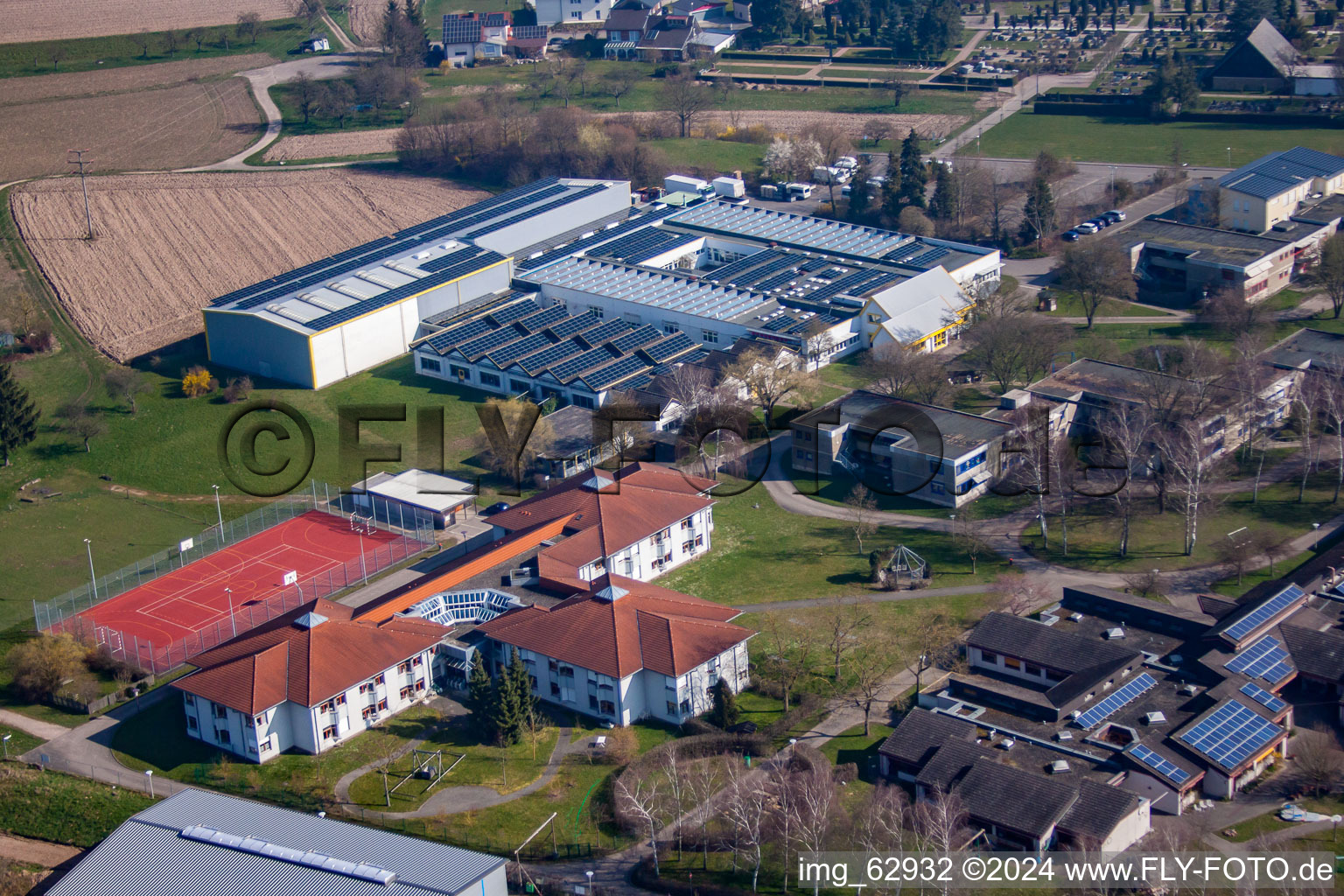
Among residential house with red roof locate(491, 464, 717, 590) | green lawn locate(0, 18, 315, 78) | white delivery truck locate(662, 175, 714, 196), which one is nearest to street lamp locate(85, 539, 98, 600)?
residential house with red roof locate(491, 464, 717, 590)

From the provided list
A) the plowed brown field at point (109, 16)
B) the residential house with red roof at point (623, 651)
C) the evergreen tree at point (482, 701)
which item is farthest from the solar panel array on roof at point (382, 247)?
the plowed brown field at point (109, 16)

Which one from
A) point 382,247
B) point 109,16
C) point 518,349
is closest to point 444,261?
point 382,247

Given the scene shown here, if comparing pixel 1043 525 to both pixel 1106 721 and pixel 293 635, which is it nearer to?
pixel 1106 721

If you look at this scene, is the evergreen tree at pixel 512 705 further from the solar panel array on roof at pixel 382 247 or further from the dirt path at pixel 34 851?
the solar panel array on roof at pixel 382 247

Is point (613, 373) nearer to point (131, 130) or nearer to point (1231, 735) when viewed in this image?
point (1231, 735)

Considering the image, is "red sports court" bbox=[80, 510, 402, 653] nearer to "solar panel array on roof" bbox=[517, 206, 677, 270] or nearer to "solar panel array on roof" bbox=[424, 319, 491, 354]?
"solar panel array on roof" bbox=[424, 319, 491, 354]

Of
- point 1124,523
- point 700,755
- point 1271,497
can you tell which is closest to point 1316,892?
point 700,755
